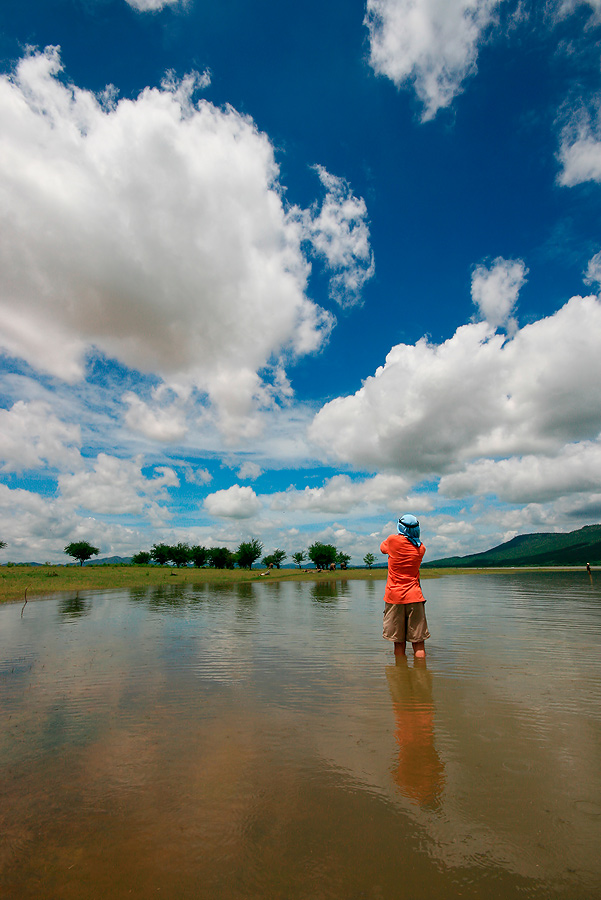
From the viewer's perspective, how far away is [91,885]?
Answer: 275 cm

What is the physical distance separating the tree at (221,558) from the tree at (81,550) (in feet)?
112

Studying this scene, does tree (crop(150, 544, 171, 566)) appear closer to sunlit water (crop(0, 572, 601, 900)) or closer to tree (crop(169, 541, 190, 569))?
tree (crop(169, 541, 190, 569))

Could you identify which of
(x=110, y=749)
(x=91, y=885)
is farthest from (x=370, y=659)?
(x=91, y=885)

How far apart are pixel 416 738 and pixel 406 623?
4.29m

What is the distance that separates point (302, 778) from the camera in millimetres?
4066

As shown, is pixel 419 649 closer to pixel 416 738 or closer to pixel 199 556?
pixel 416 738

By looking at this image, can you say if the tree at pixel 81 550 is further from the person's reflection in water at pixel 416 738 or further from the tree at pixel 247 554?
the person's reflection in water at pixel 416 738

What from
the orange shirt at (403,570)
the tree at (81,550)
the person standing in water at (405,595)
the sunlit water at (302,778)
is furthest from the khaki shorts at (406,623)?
the tree at (81,550)

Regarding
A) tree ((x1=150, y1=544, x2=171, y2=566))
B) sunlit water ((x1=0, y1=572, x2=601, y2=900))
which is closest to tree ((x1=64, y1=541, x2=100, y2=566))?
tree ((x1=150, y1=544, x2=171, y2=566))

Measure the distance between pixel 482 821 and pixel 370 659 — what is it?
5908 millimetres

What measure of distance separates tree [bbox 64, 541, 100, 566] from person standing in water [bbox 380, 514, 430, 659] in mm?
103911

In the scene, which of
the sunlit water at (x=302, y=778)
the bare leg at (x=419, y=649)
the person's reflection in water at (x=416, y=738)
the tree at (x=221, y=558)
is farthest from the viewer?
the tree at (x=221, y=558)

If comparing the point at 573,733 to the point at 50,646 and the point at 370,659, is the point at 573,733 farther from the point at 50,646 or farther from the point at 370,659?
the point at 50,646

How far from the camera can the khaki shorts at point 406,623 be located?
347 inches
